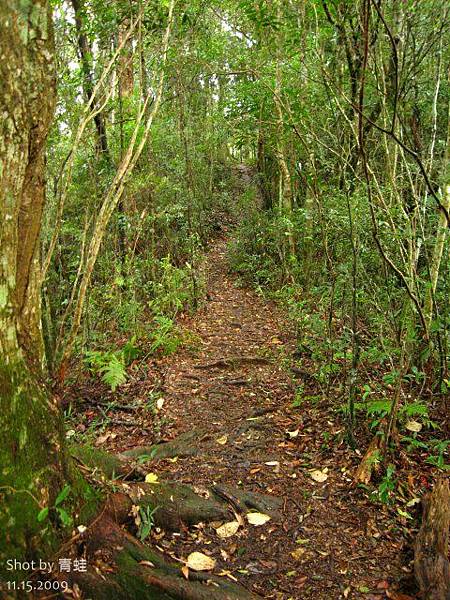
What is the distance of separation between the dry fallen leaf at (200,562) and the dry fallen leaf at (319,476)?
1.27m

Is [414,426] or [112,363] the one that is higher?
[112,363]

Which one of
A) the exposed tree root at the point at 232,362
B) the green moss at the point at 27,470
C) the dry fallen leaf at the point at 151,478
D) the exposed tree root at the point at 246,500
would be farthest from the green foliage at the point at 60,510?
the exposed tree root at the point at 232,362

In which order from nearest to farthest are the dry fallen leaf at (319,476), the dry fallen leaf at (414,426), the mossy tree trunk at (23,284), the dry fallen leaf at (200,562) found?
the mossy tree trunk at (23,284) < the dry fallen leaf at (200,562) < the dry fallen leaf at (319,476) < the dry fallen leaf at (414,426)

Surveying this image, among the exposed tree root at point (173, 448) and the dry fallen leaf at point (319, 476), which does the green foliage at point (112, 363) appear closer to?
the exposed tree root at point (173, 448)

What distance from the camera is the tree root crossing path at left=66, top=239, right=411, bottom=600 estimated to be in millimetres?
2740

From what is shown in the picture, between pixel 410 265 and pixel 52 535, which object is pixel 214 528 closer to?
pixel 52 535

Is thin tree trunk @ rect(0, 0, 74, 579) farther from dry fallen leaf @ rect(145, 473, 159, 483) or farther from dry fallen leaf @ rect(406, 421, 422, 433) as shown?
dry fallen leaf @ rect(406, 421, 422, 433)

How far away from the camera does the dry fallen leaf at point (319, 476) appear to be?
12.8 ft

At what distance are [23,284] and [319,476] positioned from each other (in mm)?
2888

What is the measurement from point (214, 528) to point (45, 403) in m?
1.63

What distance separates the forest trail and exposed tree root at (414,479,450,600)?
18cm

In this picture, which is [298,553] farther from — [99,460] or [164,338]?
[164,338]

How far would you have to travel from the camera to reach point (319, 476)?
394 centimetres

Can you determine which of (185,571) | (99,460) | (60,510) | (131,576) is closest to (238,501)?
(185,571)
